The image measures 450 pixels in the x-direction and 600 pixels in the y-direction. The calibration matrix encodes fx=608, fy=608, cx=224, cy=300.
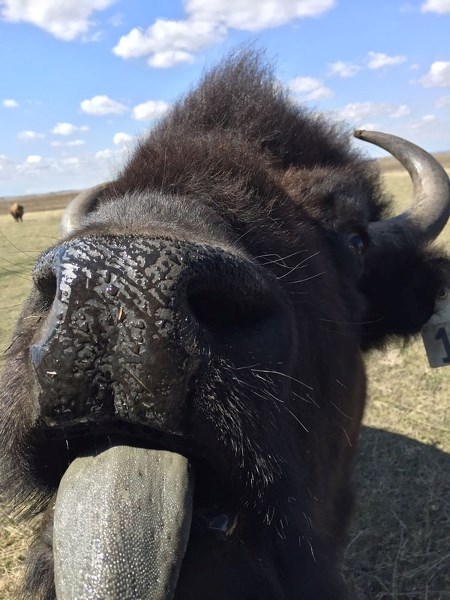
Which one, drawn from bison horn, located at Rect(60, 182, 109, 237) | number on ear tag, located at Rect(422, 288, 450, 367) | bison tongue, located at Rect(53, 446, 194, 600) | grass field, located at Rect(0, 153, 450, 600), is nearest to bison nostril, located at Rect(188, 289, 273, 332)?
bison tongue, located at Rect(53, 446, 194, 600)

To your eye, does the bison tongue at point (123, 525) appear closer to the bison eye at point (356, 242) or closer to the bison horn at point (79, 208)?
the bison eye at point (356, 242)

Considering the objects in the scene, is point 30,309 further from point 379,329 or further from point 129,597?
point 379,329

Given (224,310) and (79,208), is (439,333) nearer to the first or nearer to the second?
(79,208)

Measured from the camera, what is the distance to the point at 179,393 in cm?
171

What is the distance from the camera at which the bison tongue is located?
1652 mm

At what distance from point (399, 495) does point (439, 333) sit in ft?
7.08

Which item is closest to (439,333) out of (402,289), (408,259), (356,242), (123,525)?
(402,289)

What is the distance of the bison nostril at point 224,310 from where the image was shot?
1.82 metres

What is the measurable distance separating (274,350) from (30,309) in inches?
34.5

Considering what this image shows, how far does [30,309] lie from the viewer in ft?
7.10

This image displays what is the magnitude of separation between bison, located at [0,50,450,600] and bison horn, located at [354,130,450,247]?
50.8 inches

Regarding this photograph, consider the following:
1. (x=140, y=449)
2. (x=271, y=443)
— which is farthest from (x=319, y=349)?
(x=140, y=449)

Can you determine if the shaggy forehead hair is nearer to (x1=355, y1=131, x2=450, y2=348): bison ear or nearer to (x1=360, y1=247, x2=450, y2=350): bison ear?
(x1=355, y1=131, x2=450, y2=348): bison ear

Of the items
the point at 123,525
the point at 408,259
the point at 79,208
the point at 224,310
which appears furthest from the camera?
the point at 79,208
